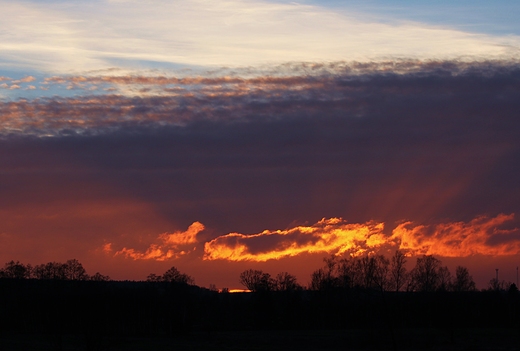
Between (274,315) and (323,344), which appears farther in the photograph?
(274,315)

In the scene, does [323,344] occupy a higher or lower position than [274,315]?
lower

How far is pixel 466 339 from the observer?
10369cm

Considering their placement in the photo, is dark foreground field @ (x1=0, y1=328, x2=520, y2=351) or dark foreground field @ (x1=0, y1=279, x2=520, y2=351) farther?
dark foreground field @ (x1=0, y1=279, x2=520, y2=351)

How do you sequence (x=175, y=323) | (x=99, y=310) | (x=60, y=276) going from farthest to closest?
(x=60, y=276)
(x=175, y=323)
(x=99, y=310)

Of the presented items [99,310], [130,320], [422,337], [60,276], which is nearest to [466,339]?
[422,337]

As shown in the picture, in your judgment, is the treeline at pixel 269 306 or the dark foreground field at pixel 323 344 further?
the treeline at pixel 269 306

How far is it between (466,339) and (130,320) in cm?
7314

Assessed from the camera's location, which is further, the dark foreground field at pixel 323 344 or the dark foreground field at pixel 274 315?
the dark foreground field at pixel 274 315

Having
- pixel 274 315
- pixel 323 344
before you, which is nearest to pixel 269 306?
pixel 274 315

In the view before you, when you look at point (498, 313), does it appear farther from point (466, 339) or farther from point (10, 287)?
point (10, 287)

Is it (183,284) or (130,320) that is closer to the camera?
(130,320)

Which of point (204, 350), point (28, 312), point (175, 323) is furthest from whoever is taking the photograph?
point (28, 312)

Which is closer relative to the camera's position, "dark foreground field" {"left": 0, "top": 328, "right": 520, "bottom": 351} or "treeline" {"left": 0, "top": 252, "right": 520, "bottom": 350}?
"dark foreground field" {"left": 0, "top": 328, "right": 520, "bottom": 351}

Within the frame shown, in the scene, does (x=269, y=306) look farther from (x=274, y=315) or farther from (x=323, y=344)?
(x=323, y=344)
